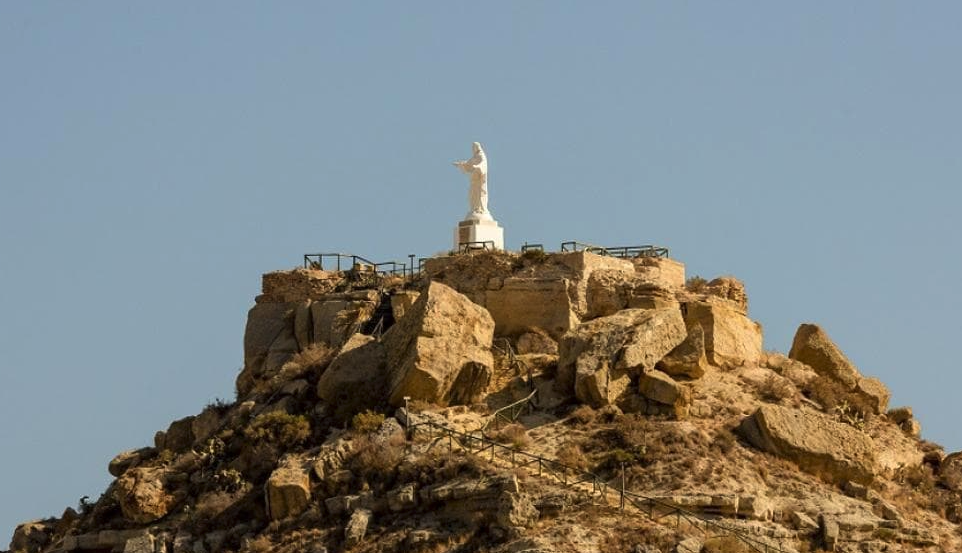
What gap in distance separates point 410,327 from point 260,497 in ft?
16.8

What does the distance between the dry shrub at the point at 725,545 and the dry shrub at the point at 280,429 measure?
10198 millimetres

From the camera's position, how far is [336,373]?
58250 millimetres

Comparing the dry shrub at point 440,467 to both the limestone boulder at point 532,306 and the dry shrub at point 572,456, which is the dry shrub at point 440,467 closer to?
the dry shrub at point 572,456

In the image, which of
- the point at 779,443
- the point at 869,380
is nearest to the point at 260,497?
the point at 779,443

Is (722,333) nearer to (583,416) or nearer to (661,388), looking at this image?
(661,388)

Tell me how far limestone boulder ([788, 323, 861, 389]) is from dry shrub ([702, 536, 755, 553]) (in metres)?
10.6

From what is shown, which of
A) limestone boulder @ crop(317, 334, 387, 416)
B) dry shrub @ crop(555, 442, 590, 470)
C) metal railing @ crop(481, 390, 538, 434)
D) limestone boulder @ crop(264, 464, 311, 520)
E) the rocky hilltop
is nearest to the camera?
the rocky hilltop

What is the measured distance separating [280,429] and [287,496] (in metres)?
2.76

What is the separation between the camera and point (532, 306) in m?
61.2

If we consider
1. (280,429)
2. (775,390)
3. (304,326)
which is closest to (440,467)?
(280,429)

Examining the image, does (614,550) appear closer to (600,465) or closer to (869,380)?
(600,465)

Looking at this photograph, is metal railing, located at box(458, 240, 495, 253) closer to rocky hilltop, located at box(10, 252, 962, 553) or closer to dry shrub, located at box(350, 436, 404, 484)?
rocky hilltop, located at box(10, 252, 962, 553)

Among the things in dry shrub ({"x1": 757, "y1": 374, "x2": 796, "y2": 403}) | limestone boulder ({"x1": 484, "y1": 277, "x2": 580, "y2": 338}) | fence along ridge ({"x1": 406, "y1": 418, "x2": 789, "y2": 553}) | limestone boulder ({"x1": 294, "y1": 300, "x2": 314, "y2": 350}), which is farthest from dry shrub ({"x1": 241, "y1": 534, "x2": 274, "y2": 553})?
dry shrub ({"x1": 757, "y1": 374, "x2": 796, "y2": 403})

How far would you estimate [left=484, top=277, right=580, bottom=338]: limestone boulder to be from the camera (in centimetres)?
6084
